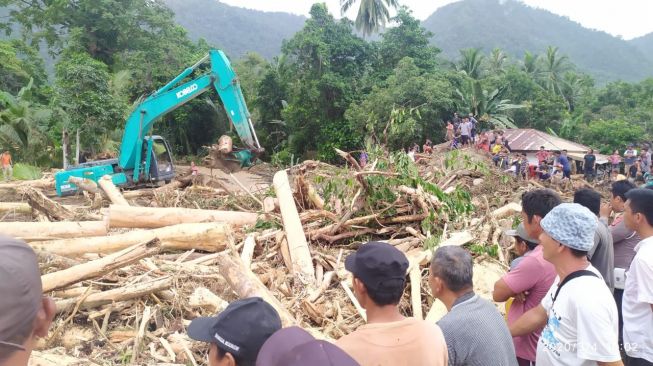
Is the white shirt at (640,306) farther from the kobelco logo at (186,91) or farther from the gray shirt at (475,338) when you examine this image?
the kobelco logo at (186,91)

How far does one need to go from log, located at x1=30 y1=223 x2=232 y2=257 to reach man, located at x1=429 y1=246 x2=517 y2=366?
397 cm

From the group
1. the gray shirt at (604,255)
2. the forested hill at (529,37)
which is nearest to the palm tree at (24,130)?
the gray shirt at (604,255)

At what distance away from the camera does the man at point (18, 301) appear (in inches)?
44.9

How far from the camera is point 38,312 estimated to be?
1234 millimetres

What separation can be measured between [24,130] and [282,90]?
45.1 feet

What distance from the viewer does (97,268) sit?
4605 mm

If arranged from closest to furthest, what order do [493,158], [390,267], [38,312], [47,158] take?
[38,312] < [390,267] < [493,158] < [47,158]

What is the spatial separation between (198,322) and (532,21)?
141489 mm

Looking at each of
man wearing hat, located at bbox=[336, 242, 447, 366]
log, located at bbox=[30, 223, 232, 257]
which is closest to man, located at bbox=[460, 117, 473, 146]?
log, located at bbox=[30, 223, 232, 257]

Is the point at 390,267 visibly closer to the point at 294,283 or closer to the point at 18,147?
the point at 294,283

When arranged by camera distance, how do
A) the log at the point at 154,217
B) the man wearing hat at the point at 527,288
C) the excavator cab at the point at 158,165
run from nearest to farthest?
the man wearing hat at the point at 527,288 < the log at the point at 154,217 < the excavator cab at the point at 158,165

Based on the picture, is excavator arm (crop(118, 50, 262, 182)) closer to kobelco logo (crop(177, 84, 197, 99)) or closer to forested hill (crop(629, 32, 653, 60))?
kobelco logo (crop(177, 84, 197, 99))

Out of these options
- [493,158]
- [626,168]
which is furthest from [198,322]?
[626,168]

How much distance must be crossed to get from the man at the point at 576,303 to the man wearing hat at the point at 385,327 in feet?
2.15
